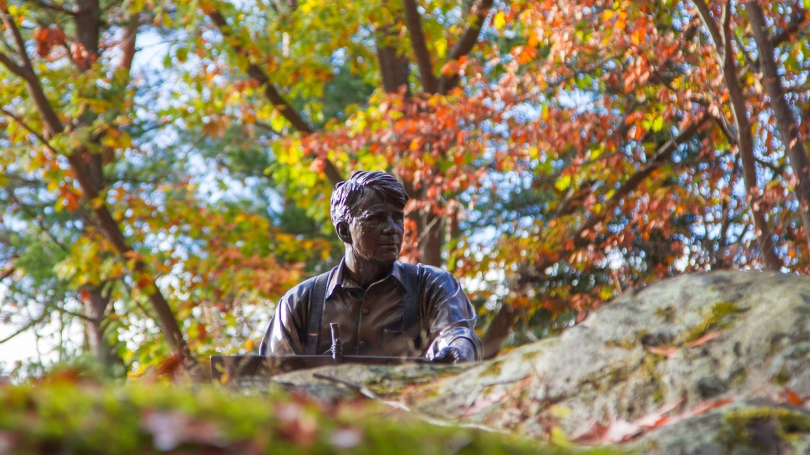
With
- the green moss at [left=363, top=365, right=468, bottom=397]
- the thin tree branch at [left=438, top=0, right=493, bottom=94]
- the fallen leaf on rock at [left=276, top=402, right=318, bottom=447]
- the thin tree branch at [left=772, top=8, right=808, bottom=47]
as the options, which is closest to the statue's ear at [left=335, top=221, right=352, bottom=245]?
the green moss at [left=363, top=365, right=468, bottom=397]

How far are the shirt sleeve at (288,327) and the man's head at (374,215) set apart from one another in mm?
423

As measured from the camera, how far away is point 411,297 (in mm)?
4836

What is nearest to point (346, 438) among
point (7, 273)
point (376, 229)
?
point (376, 229)

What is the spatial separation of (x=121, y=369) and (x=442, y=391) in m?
11.5

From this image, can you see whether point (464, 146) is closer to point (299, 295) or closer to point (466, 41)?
point (466, 41)

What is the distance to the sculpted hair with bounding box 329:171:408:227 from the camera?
4750 millimetres

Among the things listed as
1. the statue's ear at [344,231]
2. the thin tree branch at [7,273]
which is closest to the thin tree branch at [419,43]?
the statue's ear at [344,231]

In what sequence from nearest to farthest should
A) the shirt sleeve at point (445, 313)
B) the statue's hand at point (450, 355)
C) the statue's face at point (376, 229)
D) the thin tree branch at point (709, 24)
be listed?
the statue's hand at point (450, 355)
the shirt sleeve at point (445, 313)
the statue's face at point (376, 229)
the thin tree branch at point (709, 24)

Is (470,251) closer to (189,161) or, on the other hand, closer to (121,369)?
(121,369)

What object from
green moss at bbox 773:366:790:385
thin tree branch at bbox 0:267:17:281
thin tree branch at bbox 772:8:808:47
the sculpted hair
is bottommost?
green moss at bbox 773:366:790:385

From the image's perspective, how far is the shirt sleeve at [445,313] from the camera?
14.4 ft

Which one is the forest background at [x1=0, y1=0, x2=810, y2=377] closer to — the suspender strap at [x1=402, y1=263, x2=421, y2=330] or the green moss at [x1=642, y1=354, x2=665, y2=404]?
the suspender strap at [x1=402, y1=263, x2=421, y2=330]

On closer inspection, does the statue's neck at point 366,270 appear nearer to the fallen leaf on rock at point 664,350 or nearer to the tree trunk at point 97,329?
the fallen leaf on rock at point 664,350

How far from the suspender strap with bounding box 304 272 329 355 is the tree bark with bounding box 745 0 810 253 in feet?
13.4
